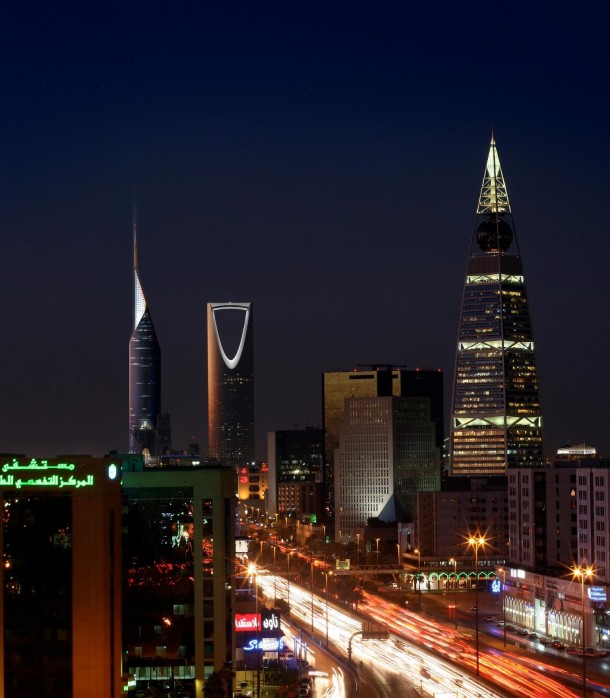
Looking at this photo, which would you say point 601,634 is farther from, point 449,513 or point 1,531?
point 449,513

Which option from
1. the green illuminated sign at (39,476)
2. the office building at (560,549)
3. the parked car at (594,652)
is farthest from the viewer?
the office building at (560,549)

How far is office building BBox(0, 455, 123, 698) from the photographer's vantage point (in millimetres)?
74438

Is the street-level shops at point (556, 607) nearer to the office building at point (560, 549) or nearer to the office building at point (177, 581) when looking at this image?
the office building at point (560, 549)

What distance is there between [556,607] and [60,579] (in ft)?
197

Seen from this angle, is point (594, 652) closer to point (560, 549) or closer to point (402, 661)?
point (402, 661)

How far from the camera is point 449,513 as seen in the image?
199875mm

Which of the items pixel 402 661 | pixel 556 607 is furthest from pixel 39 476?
pixel 556 607

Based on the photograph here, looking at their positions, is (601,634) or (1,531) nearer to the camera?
(1,531)

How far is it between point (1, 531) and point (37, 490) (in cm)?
287

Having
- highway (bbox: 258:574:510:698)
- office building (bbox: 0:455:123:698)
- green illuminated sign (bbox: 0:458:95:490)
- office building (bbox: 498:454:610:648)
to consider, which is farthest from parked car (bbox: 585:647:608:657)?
green illuminated sign (bbox: 0:458:95:490)

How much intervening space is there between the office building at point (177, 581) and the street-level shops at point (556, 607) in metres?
30.9

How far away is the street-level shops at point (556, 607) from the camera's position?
116819mm

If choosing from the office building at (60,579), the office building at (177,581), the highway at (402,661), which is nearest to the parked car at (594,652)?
the highway at (402,661)

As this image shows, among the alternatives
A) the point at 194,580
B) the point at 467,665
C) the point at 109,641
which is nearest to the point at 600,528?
the point at 467,665
